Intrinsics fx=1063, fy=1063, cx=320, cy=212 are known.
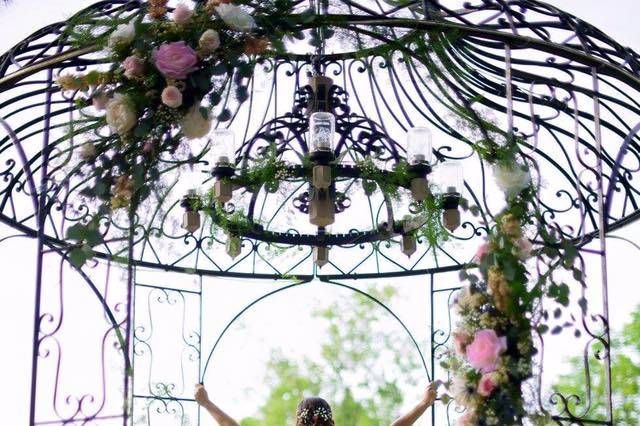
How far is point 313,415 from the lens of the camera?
7516mm

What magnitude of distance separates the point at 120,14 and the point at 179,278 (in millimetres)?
4746

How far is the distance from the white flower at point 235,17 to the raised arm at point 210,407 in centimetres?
306

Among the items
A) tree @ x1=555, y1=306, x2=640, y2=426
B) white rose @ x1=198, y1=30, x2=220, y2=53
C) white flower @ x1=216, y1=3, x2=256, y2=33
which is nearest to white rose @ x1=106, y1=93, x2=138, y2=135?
white rose @ x1=198, y1=30, x2=220, y2=53

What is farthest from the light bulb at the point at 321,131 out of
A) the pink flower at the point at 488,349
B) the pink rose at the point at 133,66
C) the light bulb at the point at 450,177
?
the pink flower at the point at 488,349

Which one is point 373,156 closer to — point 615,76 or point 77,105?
point 615,76

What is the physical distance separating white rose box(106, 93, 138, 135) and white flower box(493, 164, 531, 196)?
162 centimetres

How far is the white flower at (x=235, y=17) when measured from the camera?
15.4 feet

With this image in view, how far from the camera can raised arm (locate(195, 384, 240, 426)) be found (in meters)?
7.05

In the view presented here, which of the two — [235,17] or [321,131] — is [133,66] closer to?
[235,17]

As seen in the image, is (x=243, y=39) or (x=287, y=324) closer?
(x=243, y=39)

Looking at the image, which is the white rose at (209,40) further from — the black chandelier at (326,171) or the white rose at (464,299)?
the white rose at (464,299)

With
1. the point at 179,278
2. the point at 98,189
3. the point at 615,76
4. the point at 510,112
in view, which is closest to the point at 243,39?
the point at 98,189

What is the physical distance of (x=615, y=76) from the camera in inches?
223

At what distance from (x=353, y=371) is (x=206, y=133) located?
2175cm
